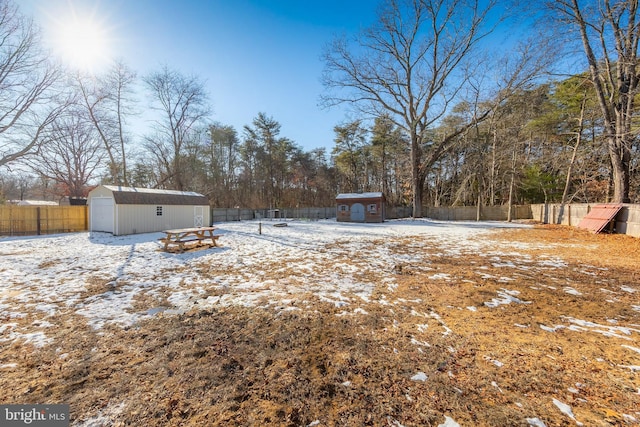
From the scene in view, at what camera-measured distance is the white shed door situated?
1257 cm

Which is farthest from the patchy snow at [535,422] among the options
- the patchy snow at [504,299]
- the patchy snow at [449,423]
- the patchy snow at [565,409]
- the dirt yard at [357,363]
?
the patchy snow at [504,299]

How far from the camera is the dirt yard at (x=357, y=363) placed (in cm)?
179

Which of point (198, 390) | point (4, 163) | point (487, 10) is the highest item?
point (487, 10)

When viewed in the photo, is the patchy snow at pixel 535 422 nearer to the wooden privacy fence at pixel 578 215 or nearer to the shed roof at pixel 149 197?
the wooden privacy fence at pixel 578 215

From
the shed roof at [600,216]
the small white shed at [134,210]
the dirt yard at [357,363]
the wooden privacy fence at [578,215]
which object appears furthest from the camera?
the small white shed at [134,210]

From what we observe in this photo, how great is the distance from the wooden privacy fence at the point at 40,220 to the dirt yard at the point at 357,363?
15157 mm

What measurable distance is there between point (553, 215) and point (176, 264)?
2472cm

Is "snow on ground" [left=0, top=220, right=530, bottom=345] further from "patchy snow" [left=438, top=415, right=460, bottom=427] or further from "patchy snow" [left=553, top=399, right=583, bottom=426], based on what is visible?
"patchy snow" [left=553, top=399, right=583, bottom=426]

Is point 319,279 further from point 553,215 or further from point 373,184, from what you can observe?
point 373,184

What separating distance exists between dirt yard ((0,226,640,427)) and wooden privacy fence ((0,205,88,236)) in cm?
1516

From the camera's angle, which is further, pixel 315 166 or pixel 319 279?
pixel 315 166

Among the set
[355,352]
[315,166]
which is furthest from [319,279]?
[315,166]

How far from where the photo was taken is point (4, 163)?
13.9m

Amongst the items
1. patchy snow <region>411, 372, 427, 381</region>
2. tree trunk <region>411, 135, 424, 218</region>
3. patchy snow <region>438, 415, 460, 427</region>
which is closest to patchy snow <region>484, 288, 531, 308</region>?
patchy snow <region>411, 372, 427, 381</region>
